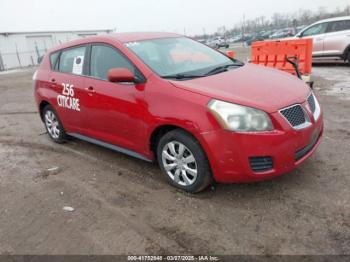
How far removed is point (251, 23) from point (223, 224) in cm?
9159

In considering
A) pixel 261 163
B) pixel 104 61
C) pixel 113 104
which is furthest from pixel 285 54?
pixel 261 163

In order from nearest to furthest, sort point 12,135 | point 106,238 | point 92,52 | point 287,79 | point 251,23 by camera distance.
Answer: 1. point 106,238
2. point 287,79
3. point 92,52
4. point 12,135
5. point 251,23

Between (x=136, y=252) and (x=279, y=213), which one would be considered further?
(x=279, y=213)

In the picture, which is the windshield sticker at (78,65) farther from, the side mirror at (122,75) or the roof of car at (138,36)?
the side mirror at (122,75)

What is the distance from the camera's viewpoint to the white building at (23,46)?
122 ft

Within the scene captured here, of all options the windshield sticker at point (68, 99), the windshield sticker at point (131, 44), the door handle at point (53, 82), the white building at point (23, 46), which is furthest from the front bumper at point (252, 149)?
the white building at point (23, 46)

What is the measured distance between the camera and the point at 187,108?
11.9ft

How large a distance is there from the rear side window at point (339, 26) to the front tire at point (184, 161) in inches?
434

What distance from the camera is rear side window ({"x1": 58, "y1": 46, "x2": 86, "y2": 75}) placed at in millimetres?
5121

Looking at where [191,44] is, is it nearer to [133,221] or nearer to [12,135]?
[133,221]

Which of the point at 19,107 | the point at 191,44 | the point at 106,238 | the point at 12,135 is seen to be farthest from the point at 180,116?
the point at 19,107

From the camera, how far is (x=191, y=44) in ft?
16.6

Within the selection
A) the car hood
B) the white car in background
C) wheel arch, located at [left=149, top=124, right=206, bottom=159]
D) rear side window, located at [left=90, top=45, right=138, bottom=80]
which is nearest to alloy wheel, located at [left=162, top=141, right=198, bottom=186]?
wheel arch, located at [left=149, top=124, right=206, bottom=159]

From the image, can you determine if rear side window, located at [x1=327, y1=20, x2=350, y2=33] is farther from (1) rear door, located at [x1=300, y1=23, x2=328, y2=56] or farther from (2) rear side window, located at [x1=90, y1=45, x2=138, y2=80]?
(2) rear side window, located at [x1=90, y1=45, x2=138, y2=80]
